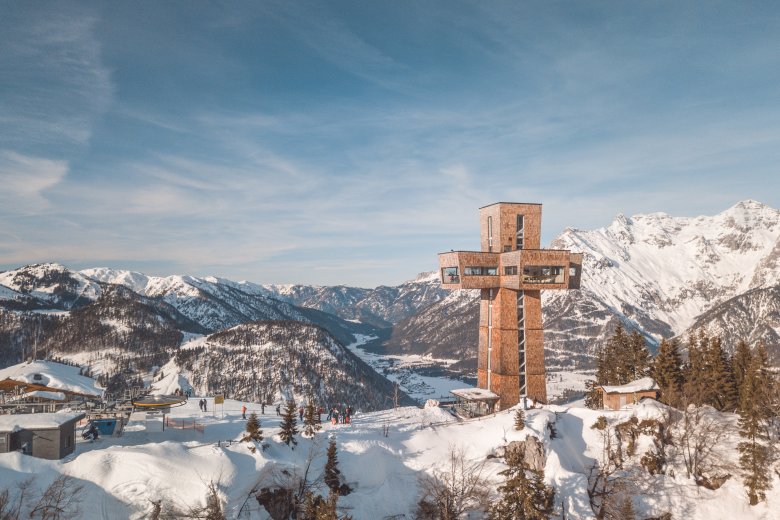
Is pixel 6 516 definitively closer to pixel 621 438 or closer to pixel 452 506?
pixel 452 506

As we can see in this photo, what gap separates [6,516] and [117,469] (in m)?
8.10

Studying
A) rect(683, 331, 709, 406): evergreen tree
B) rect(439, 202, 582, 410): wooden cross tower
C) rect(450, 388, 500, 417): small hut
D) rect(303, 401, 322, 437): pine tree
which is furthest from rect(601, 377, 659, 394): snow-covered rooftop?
Result: rect(303, 401, 322, 437): pine tree

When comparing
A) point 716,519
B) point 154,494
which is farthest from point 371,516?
point 716,519

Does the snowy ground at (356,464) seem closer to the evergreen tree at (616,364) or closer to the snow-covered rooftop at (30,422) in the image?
the snow-covered rooftop at (30,422)

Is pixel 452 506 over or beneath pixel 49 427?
beneath

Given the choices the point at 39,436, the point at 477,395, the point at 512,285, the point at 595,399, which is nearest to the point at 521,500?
Answer: the point at 477,395

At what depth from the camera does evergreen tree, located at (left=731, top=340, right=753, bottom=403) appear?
62406mm

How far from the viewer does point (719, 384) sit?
61.3 m

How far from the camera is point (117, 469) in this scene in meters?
38.8

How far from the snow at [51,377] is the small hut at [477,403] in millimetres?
52245

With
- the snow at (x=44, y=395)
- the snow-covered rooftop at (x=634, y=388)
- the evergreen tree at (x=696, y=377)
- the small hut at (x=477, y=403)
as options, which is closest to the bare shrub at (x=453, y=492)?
the small hut at (x=477, y=403)

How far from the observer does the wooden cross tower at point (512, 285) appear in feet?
218

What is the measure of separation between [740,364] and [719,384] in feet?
19.1

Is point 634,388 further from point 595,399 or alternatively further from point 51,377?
point 51,377
